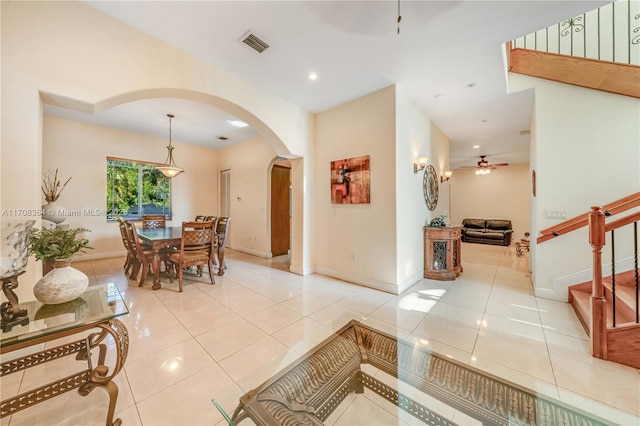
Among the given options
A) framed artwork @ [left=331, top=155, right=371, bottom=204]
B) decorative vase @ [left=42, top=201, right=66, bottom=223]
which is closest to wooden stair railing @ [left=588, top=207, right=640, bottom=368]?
framed artwork @ [left=331, top=155, right=371, bottom=204]

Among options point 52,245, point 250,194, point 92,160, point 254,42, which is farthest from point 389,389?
point 92,160

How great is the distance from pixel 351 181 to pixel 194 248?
2758mm

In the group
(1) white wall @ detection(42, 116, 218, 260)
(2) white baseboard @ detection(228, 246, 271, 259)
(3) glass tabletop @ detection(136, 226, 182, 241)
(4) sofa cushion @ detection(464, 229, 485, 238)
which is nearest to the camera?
(3) glass tabletop @ detection(136, 226, 182, 241)

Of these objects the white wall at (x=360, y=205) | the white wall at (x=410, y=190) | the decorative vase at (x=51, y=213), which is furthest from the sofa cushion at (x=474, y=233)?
the decorative vase at (x=51, y=213)

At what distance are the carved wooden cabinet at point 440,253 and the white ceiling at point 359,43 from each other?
7.23 ft

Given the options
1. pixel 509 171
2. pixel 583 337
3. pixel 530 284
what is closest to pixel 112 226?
pixel 583 337

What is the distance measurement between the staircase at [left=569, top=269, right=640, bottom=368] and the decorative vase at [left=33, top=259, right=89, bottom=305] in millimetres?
3895

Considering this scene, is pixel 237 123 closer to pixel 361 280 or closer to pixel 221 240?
pixel 221 240

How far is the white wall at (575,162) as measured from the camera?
9.07ft

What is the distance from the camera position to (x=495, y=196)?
8.73 meters

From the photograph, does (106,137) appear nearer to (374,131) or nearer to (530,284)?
(374,131)

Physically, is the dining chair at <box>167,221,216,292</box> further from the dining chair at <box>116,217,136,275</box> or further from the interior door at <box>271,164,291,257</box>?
the interior door at <box>271,164,291,257</box>

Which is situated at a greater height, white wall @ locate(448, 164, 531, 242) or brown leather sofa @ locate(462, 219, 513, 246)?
white wall @ locate(448, 164, 531, 242)

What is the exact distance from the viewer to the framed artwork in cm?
359
